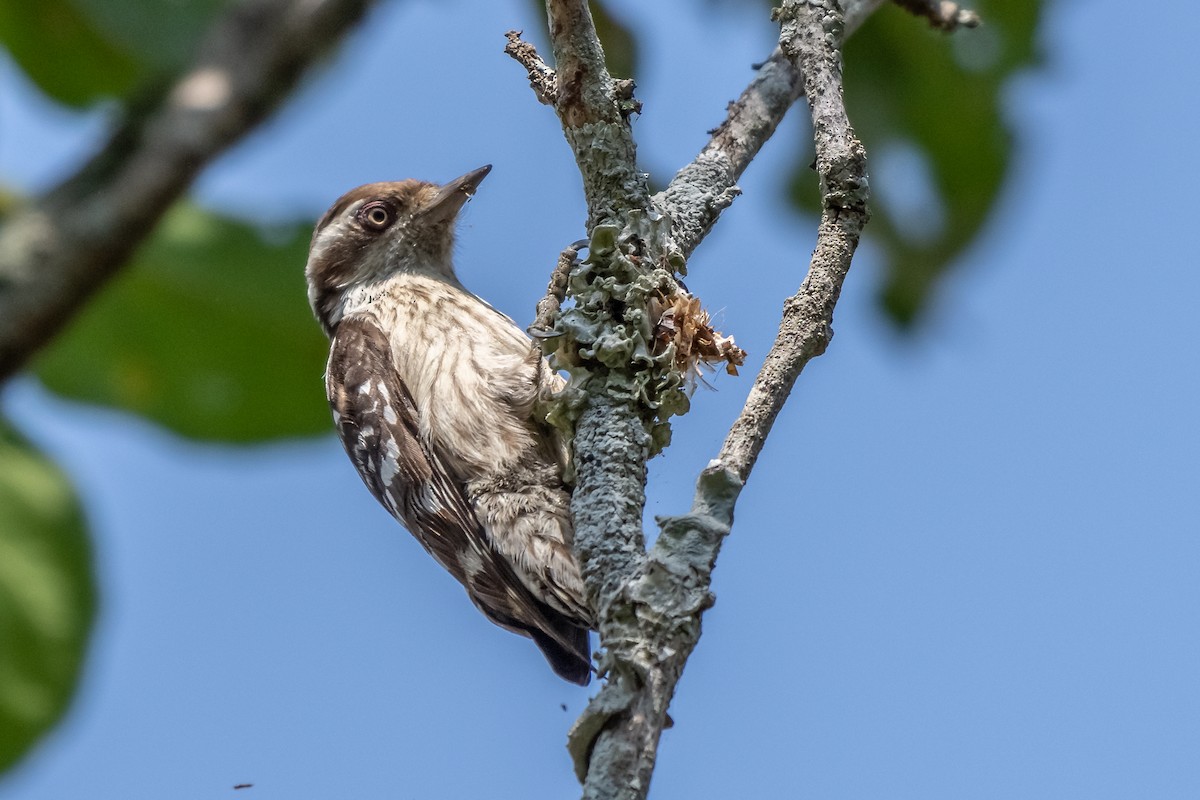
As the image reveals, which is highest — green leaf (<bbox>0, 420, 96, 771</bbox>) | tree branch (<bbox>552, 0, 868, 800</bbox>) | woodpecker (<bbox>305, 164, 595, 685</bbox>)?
woodpecker (<bbox>305, 164, 595, 685</bbox>)

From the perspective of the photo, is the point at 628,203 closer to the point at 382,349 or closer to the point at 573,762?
the point at 573,762

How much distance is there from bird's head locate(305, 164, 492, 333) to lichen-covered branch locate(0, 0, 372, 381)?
13.2ft

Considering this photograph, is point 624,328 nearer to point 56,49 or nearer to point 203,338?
point 203,338

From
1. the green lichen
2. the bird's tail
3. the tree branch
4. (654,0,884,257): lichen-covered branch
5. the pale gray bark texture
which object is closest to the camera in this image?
the tree branch

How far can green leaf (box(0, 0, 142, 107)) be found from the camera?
2.57m

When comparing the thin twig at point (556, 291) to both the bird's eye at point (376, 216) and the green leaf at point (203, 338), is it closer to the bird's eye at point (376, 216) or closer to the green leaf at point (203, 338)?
the green leaf at point (203, 338)

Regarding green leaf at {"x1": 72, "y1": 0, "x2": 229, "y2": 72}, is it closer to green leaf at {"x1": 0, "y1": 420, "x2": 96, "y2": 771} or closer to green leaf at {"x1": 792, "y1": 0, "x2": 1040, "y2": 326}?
green leaf at {"x1": 0, "y1": 420, "x2": 96, "y2": 771}

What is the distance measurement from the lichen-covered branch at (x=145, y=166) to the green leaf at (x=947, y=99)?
3185 millimetres

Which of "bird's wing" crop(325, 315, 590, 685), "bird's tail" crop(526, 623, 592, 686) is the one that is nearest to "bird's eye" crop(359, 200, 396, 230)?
"bird's wing" crop(325, 315, 590, 685)

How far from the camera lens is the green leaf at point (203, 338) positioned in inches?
134

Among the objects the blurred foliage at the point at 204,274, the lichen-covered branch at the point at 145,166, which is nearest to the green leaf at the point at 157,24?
the blurred foliage at the point at 204,274

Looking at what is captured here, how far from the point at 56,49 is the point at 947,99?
3.22 m

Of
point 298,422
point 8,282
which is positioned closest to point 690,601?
point 8,282

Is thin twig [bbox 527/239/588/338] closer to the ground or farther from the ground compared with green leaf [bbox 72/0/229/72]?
farther from the ground
